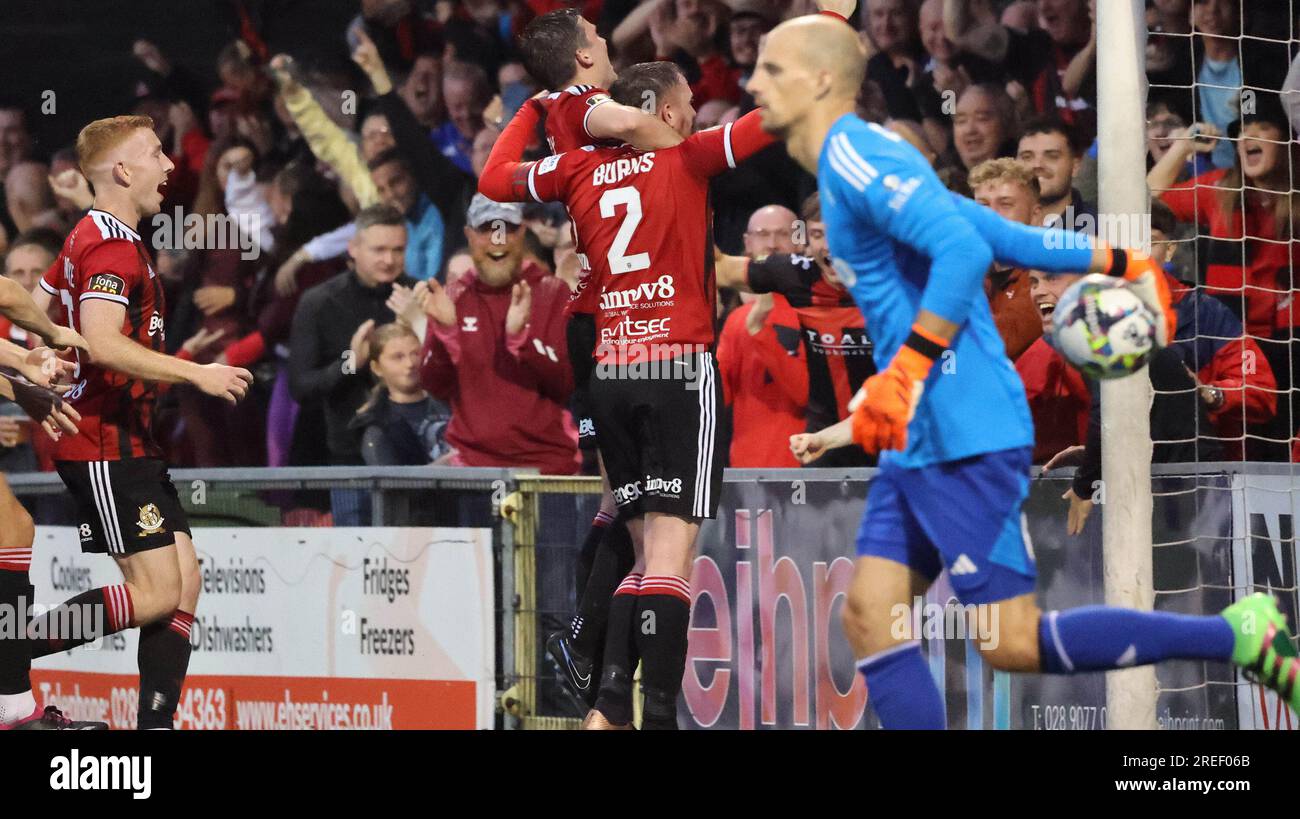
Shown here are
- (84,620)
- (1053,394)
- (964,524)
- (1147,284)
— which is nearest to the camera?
(964,524)

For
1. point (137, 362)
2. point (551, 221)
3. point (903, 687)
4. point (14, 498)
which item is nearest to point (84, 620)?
point (14, 498)

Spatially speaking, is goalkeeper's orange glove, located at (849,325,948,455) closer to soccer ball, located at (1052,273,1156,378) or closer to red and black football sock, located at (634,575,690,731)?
soccer ball, located at (1052,273,1156,378)

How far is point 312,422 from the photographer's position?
1048 cm

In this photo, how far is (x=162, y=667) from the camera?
22.9 ft

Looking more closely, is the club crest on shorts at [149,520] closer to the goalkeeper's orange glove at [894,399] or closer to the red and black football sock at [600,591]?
the red and black football sock at [600,591]

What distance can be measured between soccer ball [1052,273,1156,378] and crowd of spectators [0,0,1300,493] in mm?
1823

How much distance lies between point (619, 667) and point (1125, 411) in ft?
7.09

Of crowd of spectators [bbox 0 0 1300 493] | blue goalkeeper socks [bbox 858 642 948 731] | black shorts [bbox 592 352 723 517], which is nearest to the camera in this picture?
blue goalkeeper socks [bbox 858 642 948 731]

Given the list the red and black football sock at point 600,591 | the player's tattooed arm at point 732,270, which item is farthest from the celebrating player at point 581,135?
the player's tattooed arm at point 732,270

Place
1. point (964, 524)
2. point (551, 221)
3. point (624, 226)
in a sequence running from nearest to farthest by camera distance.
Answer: point (964, 524)
point (624, 226)
point (551, 221)

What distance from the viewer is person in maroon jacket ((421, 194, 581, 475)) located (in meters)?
8.91

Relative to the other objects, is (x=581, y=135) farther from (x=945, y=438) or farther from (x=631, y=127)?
(x=945, y=438)

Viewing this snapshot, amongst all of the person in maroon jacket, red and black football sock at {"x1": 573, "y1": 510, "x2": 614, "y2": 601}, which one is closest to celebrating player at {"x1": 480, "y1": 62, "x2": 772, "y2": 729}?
red and black football sock at {"x1": 573, "y1": 510, "x2": 614, "y2": 601}

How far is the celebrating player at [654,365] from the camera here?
6328 mm
